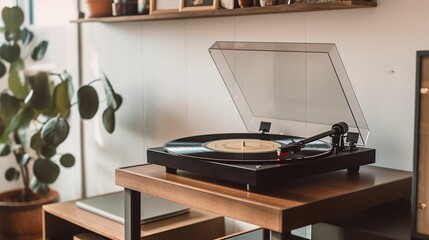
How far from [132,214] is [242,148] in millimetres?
346

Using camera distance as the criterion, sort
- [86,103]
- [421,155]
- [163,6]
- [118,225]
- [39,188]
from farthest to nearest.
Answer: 1. [39,188]
2. [86,103]
3. [163,6]
4. [118,225]
5. [421,155]

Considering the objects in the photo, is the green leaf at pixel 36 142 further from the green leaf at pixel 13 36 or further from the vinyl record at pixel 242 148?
the vinyl record at pixel 242 148

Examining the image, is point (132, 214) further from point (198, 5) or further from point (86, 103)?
point (86, 103)

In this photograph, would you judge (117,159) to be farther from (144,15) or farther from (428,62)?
(428,62)

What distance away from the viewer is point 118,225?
2152mm

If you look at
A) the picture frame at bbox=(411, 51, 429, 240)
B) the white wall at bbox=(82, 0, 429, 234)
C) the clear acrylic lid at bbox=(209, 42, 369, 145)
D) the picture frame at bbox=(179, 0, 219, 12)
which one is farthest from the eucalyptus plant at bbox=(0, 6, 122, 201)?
the picture frame at bbox=(411, 51, 429, 240)

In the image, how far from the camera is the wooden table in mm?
1347

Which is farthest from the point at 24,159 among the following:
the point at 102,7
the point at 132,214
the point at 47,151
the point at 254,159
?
the point at 254,159

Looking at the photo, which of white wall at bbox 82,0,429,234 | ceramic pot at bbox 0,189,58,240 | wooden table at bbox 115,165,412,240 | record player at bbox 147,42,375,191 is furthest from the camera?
ceramic pot at bbox 0,189,58,240

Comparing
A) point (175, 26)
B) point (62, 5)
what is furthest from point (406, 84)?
point (62, 5)

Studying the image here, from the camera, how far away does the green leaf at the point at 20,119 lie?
2.84m

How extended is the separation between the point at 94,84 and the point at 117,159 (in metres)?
0.36

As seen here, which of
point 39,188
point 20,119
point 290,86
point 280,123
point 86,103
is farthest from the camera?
point 39,188

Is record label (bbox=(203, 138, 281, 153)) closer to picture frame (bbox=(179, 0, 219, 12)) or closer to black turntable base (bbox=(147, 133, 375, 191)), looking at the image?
black turntable base (bbox=(147, 133, 375, 191))
